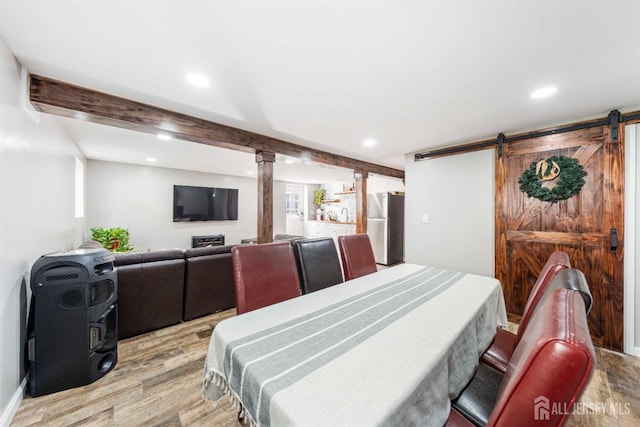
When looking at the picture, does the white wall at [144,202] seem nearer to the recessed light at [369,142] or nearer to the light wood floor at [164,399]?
the light wood floor at [164,399]

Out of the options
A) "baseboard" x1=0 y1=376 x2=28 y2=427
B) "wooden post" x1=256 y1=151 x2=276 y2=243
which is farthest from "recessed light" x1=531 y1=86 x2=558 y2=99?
"baseboard" x1=0 y1=376 x2=28 y2=427

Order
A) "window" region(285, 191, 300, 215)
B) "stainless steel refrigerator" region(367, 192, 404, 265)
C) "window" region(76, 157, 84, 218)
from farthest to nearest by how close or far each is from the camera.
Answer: "window" region(285, 191, 300, 215) < "stainless steel refrigerator" region(367, 192, 404, 265) < "window" region(76, 157, 84, 218)

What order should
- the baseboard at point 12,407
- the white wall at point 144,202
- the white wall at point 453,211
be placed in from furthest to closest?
the white wall at point 144,202 < the white wall at point 453,211 < the baseboard at point 12,407

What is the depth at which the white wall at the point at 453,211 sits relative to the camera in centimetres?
310

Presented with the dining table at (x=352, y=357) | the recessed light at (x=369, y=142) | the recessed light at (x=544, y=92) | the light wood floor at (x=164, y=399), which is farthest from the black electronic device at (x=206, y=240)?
the recessed light at (x=544, y=92)

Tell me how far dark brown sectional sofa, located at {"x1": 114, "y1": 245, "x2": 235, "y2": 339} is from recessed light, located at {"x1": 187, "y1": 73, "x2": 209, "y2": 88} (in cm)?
179

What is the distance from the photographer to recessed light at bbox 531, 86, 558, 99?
6.34ft

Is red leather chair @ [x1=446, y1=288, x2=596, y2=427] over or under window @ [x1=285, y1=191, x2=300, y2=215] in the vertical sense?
under

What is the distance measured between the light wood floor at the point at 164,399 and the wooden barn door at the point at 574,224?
0.55 meters

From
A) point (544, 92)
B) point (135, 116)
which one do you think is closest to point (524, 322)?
point (544, 92)

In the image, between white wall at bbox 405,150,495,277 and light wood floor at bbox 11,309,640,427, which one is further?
white wall at bbox 405,150,495,277

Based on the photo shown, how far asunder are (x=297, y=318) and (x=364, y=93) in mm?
1784

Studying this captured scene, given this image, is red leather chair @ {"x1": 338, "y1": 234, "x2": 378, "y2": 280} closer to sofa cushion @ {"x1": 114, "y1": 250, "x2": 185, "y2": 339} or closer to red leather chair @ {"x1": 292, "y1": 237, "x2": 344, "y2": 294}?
red leather chair @ {"x1": 292, "y1": 237, "x2": 344, "y2": 294}

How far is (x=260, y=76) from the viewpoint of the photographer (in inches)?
71.0
